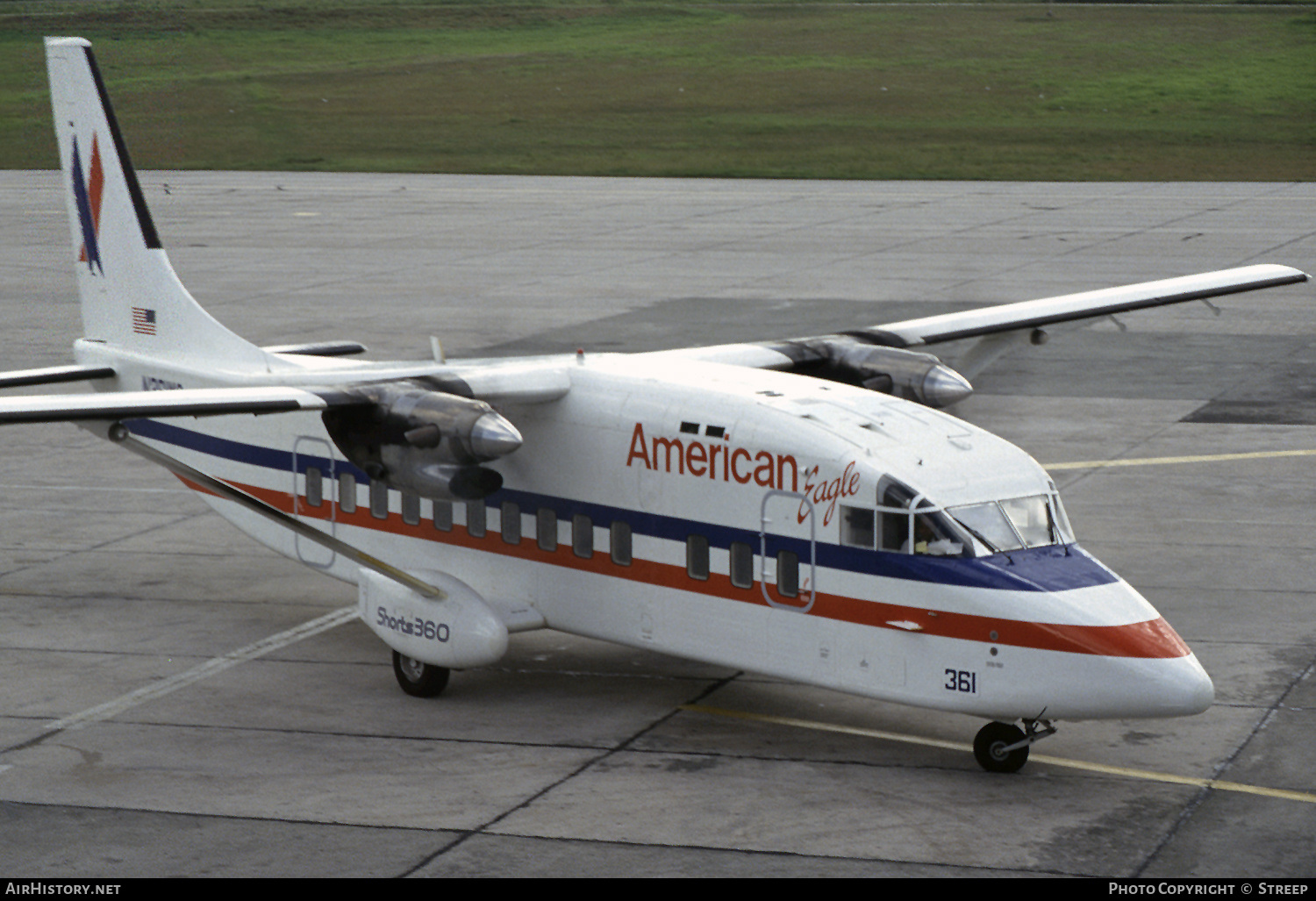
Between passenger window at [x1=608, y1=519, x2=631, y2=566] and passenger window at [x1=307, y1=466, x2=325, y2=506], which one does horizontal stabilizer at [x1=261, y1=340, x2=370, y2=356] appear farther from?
passenger window at [x1=608, y1=519, x2=631, y2=566]

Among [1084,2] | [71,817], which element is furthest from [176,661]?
[1084,2]

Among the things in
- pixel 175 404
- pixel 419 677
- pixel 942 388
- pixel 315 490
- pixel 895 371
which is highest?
pixel 175 404

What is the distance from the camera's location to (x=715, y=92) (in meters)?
103

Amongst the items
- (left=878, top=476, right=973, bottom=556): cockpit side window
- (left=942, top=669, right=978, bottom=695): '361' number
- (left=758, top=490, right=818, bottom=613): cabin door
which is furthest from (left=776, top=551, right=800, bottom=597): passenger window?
(left=942, top=669, right=978, bottom=695): '361' number

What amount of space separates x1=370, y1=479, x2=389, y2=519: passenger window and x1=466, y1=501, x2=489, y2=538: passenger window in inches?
49.7

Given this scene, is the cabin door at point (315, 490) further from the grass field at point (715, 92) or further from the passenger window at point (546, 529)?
the grass field at point (715, 92)

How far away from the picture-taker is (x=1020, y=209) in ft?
213

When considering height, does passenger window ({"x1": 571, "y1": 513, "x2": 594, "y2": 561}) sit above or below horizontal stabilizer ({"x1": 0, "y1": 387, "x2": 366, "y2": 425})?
below

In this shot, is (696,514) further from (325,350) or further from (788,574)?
(325,350)

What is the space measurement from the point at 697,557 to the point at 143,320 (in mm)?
9722

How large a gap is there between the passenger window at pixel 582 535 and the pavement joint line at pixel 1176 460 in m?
13.0

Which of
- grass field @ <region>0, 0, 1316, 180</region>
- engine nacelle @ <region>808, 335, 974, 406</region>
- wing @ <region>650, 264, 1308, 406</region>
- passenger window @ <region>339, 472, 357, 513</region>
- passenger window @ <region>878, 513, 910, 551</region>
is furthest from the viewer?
grass field @ <region>0, 0, 1316, 180</region>

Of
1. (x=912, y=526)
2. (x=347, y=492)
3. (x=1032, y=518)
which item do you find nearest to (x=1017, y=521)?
(x=1032, y=518)

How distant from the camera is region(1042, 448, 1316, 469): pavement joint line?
101 ft
